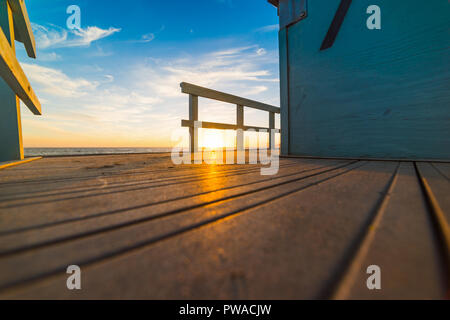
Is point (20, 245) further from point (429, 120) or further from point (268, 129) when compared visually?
point (268, 129)

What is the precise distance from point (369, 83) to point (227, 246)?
2.85 metres

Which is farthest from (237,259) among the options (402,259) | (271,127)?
(271,127)

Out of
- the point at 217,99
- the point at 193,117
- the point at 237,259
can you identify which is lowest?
the point at 237,259

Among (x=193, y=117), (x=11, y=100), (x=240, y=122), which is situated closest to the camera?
(x=11, y=100)

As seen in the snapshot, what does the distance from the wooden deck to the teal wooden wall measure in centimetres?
187

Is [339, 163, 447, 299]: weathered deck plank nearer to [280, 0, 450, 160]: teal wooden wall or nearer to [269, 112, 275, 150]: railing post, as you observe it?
[280, 0, 450, 160]: teal wooden wall

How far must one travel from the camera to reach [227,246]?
0.38 meters

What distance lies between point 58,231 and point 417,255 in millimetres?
793

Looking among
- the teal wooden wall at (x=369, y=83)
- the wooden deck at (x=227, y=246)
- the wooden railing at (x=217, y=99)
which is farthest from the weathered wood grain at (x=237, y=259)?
the wooden railing at (x=217, y=99)

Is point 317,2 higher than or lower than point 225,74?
lower

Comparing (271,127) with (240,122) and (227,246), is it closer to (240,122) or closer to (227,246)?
(240,122)

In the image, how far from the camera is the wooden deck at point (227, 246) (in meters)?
0.27
